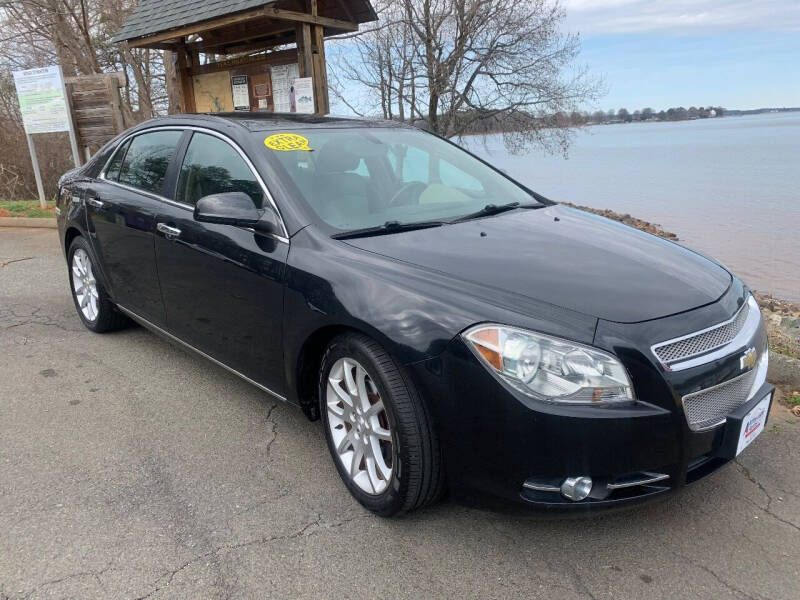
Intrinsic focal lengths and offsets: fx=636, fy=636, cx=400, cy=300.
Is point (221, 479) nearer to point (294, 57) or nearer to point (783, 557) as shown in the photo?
point (783, 557)

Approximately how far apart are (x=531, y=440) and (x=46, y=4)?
64.2 ft

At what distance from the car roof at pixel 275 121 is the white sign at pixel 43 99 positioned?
22.9 ft

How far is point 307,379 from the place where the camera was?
9.80ft

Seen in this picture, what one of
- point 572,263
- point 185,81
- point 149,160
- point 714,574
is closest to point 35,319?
point 149,160

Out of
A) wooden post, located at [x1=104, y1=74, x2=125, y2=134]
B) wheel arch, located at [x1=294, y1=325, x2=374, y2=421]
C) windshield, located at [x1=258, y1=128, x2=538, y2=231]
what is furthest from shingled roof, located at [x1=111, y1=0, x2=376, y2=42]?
wheel arch, located at [x1=294, y1=325, x2=374, y2=421]

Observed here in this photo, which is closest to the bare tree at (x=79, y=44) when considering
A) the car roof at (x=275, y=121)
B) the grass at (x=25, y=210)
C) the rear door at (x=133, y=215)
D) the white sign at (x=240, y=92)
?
the grass at (x=25, y=210)

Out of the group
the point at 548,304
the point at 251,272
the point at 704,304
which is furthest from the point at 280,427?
the point at 704,304

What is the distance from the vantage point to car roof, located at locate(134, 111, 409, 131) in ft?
11.6

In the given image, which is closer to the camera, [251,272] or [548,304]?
[548,304]

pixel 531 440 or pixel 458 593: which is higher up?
pixel 531 440

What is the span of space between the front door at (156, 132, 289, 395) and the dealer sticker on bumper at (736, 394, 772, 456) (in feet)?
6.38

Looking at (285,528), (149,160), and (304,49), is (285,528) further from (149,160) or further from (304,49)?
(304,49)

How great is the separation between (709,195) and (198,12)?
16292mm

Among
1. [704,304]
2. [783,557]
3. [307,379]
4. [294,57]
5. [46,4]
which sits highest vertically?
[46,4]
